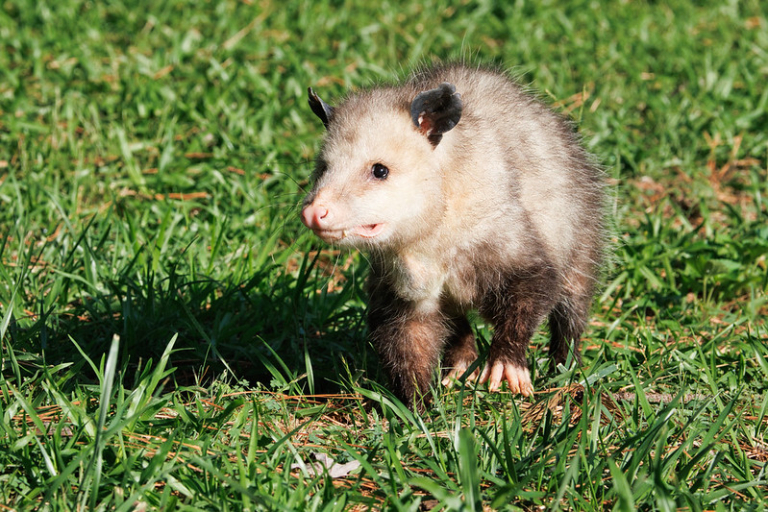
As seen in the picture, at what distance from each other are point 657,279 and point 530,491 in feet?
6.61

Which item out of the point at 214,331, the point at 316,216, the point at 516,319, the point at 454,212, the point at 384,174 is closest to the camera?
the point at 316,216

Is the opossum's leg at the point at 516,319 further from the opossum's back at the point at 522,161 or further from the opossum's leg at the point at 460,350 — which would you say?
the opossum's leg at the point at 460,350

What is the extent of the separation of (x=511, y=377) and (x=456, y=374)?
0.52 m

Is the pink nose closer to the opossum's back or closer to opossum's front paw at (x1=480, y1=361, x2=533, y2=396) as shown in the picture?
the opossum's back

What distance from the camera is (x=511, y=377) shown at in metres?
3.18

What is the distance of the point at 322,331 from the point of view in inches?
152

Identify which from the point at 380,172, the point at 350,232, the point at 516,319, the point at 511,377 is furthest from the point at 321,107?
the point at 511,377

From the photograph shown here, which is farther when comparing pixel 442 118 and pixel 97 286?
pixel 97 286

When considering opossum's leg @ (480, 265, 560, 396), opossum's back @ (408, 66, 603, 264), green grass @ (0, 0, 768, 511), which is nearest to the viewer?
green grass @ (0, 0, 768, 511)

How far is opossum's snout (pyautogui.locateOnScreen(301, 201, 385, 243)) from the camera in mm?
2660

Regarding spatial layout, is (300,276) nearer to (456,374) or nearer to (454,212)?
(456,374)

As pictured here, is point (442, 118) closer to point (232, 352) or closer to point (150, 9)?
point (232, 352)

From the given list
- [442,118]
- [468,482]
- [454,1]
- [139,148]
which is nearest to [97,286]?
[139,148]

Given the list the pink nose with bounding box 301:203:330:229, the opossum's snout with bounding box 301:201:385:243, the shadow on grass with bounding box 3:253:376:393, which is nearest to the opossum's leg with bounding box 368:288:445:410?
the shadow on grass with bounding box 3:253:376:393
